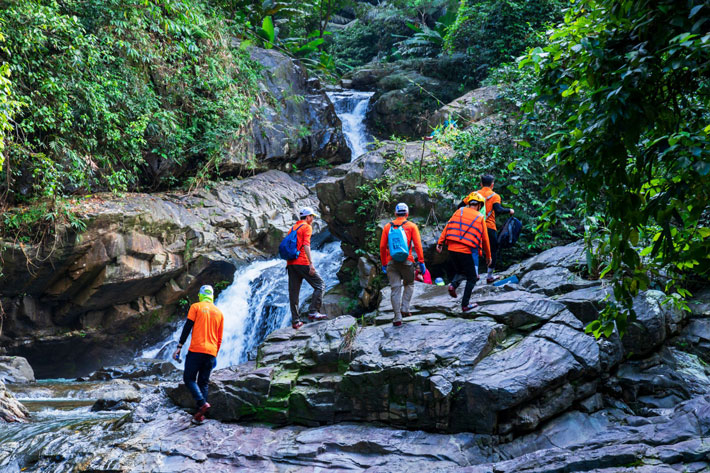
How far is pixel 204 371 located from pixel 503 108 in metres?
9.87

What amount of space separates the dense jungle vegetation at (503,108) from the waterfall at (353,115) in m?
3.08

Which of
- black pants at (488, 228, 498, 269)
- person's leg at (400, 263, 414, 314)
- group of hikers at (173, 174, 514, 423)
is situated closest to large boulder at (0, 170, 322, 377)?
group of hikers at (173, 174, 514, 423)

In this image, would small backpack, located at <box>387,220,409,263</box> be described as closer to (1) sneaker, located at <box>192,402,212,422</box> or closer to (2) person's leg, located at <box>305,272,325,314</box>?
(2) person's leg, located at <box>305,272,325,314</box>

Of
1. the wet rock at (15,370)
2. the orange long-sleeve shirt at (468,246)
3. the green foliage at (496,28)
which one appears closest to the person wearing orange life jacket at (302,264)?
the orange long-sleeve shirt at (468,246)

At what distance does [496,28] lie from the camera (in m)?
18.4

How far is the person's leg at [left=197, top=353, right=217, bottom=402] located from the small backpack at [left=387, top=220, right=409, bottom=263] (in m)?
3.25

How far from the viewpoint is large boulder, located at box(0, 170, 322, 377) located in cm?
1258

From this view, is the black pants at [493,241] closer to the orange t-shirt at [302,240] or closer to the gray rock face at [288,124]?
the orange t-shirt at [302,240]

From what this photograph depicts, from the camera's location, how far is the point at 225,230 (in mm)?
16219

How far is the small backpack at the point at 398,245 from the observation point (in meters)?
8.00

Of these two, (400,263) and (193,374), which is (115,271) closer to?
(193,374)

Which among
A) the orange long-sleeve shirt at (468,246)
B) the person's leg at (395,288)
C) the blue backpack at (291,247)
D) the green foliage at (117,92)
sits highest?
the green foliage at (117,92)

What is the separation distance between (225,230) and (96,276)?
4.19 m

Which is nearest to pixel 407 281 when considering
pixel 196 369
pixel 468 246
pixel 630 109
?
pixel 468 246
